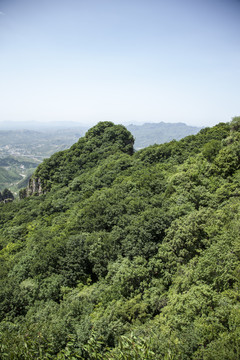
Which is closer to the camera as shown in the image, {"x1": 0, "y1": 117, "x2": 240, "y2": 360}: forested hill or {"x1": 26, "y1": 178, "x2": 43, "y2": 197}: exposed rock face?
{"x1": 0, "y1": 117, "x2": 240, "y2": 360}: forested hill

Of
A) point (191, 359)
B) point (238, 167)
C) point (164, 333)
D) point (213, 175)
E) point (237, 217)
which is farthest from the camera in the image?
point (213, 175)

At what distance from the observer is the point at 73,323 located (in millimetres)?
14602

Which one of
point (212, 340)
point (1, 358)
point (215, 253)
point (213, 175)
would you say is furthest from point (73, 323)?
point (213, 175)

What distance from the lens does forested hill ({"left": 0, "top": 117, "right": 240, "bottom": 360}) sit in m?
10.7

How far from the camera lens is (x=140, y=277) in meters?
18.1

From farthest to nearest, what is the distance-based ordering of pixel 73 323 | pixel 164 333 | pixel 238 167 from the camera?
pixel 238 167, pixel 73 323, pixel 164 333

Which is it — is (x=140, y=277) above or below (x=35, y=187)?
above

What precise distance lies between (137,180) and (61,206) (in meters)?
19.7

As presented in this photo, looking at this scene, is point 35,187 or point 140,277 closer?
point 140,277

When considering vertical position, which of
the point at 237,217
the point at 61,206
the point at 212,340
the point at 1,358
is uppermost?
the point at 237,217

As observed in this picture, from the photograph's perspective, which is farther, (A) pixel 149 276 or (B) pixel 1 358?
(A) pixel 149 276

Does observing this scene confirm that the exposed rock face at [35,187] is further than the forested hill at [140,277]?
Yes

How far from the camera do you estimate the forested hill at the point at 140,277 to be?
10.7m

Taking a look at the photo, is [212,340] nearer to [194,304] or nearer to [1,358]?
[194,304]
